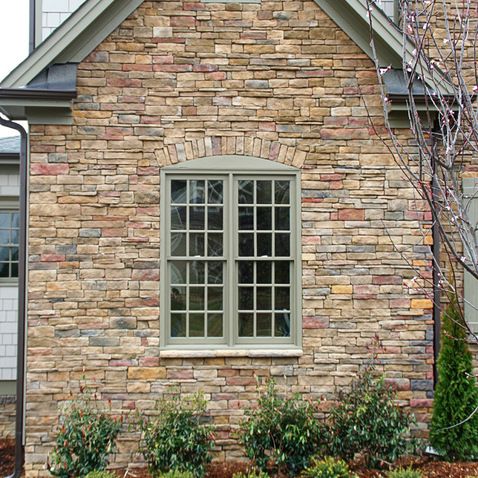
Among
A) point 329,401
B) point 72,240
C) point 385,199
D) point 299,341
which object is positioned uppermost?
point 385,199

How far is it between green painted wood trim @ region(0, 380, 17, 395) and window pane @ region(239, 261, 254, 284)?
203 inches

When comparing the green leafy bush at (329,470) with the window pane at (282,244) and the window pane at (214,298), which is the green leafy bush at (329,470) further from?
the window pane at (282,244)

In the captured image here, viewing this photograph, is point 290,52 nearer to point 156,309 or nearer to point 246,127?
point 246,127

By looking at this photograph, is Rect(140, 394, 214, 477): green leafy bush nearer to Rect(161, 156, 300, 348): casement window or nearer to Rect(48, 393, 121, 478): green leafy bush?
Rect(48, 393, 121, 478): green leafy bush

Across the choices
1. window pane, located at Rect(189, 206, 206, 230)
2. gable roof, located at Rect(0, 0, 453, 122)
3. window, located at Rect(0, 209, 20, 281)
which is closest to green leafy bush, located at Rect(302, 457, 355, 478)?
window pane, located at Rect(189, 206, 206, 230)

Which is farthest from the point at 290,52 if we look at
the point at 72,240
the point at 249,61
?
the point at 72,240

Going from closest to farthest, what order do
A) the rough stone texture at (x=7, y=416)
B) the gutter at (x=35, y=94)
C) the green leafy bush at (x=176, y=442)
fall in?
the green leafy bush at (x=176, y=442)
the gutter at (x=35, y=94)
the rough stone texture at (x=7, y=416)

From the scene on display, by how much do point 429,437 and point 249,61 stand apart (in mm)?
5008

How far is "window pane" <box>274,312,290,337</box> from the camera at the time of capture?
23.8ft

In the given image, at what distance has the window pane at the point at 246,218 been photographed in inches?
286

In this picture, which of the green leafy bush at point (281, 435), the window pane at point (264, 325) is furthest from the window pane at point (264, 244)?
the green leafy bush at point (281, 435)

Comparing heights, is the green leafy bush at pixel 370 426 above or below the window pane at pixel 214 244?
below

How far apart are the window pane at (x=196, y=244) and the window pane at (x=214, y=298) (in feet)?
1.52

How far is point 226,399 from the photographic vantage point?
7.04m
